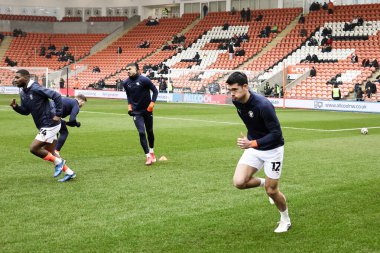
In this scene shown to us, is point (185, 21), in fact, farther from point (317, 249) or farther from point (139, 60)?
point (317, 249)

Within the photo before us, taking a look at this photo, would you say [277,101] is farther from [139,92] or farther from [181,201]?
[181,201]

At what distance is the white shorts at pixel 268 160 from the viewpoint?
23.9ft

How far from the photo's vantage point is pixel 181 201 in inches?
356

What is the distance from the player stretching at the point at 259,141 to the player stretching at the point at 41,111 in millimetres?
4359

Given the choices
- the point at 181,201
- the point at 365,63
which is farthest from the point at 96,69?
the point at 181,201

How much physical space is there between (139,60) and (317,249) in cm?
5242

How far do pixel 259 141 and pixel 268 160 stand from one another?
1.16 ft

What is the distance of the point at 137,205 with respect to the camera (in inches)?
343

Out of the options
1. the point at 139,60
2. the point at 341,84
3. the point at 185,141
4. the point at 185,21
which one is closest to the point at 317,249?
the point at 185,141

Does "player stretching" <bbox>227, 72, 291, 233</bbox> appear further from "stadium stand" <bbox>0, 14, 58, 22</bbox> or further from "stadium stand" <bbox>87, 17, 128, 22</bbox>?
"stadium stand" <bbox>0, 14, 58, 22</bbox>

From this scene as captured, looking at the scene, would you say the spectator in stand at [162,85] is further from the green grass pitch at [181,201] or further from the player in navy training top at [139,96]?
the player in navy training top at [139,96]

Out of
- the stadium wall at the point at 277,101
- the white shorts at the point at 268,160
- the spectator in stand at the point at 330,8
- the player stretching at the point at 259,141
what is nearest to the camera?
the player stretching at the point at 259,141

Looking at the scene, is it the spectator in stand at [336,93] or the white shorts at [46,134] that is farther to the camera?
the spectator in stand at [336,93]

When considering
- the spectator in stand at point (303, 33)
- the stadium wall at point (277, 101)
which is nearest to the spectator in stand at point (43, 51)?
the stadium wall at point (277, 101)
